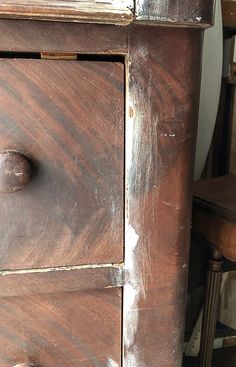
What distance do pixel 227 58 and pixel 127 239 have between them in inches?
31.0

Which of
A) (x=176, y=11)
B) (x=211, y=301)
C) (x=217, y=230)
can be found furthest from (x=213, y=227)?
(x=176, y=11)

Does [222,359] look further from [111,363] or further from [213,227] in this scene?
[111,363]

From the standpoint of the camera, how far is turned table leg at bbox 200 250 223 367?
90 centimetres

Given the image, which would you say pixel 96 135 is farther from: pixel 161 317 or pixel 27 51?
pixel 161 317

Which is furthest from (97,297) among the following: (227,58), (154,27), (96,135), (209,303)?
(227,58)

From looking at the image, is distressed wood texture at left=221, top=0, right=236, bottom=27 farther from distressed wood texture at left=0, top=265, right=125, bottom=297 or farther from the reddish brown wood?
distressed wood texture at left=0, top=265, right=125, bottom=297

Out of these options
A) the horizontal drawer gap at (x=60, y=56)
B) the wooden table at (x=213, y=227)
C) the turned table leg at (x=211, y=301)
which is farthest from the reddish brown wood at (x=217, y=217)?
the horizontal drawer gap at (x=60, y=56)

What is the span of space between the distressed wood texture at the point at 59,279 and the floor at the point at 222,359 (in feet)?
2.50

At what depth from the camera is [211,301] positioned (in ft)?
2.94

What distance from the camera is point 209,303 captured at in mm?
898

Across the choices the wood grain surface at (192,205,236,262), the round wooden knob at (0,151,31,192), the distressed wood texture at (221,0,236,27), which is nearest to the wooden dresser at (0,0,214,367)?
the round wooden knob at (0,151,31,192)

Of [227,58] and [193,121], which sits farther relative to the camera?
[227,58]

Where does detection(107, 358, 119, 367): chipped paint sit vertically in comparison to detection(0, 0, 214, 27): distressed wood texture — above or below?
below

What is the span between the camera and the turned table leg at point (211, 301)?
2.95 ft
